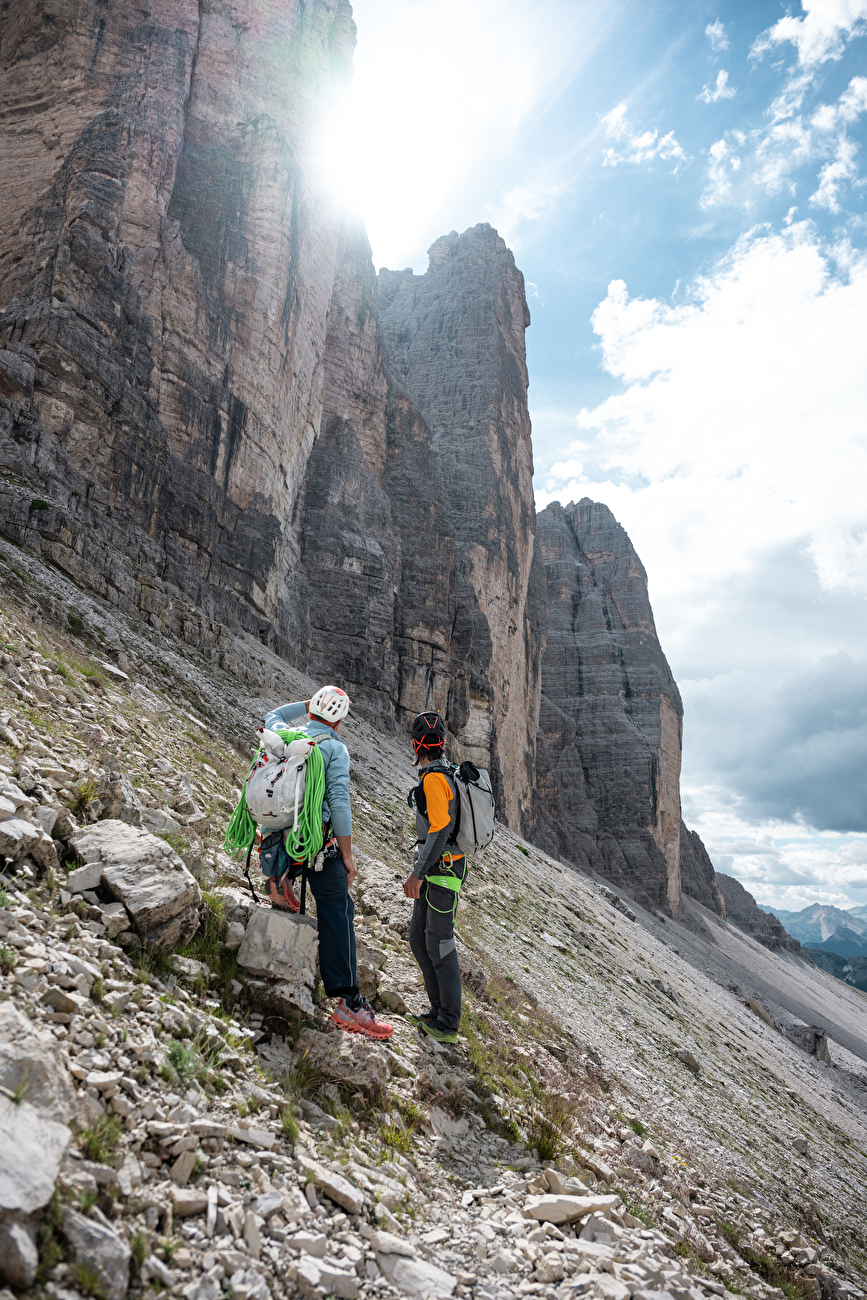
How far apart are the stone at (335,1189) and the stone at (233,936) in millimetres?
1358

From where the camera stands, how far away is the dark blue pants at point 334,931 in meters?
4.40

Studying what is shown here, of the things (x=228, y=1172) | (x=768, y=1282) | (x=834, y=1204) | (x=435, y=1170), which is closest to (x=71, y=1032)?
(x=228, y=1172)

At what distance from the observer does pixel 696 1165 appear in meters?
7.09

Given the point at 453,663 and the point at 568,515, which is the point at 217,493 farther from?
the point at 568,515

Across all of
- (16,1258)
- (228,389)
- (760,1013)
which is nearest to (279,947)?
(16,1258)

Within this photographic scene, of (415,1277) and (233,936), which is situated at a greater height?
(233,936)

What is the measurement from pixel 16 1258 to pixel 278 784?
274 centimetres

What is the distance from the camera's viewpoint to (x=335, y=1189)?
2883 mm

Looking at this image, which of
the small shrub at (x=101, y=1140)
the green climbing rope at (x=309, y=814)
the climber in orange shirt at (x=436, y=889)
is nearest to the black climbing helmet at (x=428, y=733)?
the climber in orange shirt at (x=436, y=889)

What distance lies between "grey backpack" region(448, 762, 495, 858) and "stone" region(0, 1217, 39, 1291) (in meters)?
3.87

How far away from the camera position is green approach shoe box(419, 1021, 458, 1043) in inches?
204

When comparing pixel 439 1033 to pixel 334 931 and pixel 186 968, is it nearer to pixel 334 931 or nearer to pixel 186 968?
pixel 334 931

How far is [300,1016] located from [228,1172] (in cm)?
133

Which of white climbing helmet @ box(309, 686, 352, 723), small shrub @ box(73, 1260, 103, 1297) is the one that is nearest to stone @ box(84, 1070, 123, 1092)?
small shrub @ box(73, 1260, 103, 1297)
